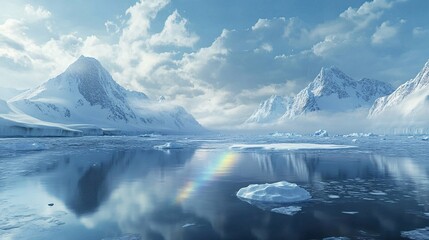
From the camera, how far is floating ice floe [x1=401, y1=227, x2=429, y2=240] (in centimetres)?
1310

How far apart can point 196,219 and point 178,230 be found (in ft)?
6.45

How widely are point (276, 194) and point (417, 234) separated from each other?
789 centimetres

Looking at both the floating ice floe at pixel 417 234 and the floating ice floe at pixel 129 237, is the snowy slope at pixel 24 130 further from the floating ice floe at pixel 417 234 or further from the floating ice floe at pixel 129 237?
the floating ice floe at pixel 417 234

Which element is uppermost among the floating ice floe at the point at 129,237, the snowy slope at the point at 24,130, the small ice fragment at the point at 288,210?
the snowy slope at the point at 24,130

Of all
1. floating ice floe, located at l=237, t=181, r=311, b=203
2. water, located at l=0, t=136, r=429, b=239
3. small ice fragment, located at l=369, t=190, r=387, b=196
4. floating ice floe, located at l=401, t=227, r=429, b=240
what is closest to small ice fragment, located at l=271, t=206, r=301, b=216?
water, located at l=0, t=136, r=429, b=239

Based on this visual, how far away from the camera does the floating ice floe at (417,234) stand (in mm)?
13105

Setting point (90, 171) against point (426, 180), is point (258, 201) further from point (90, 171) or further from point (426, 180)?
point (90, 171)

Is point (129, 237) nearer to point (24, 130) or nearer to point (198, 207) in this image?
point (198, 207)

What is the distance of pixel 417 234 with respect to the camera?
1348 cm

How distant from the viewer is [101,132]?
185m

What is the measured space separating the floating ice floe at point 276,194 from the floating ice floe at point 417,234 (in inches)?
260

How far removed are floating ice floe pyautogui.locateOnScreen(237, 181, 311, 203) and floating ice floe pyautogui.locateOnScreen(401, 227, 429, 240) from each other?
260 inches

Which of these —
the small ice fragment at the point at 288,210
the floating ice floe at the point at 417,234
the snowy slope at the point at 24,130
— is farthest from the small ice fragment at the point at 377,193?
the snowy slope at the point at 24,130

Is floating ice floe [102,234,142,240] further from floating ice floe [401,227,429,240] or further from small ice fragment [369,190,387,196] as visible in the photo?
small ice fragment [369,190,387,196]
